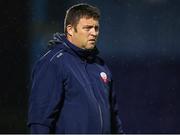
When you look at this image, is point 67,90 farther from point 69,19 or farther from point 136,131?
point 136,131

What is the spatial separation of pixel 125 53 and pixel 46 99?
6.04 ft

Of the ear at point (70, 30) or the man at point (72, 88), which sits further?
the ear at point (70, 30)

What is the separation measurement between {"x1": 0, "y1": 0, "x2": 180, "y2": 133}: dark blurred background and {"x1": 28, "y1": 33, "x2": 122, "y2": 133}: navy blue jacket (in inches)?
57.9

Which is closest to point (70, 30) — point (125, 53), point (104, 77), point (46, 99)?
point (104, 77)

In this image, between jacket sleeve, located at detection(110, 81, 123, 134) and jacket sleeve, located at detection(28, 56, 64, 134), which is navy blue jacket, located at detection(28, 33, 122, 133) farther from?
jacket sleeve, located at detection(110, 81, 123, 134)

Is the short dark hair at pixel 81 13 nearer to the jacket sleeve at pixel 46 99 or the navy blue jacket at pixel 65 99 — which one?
the navy blue jacket at pixel 65 99

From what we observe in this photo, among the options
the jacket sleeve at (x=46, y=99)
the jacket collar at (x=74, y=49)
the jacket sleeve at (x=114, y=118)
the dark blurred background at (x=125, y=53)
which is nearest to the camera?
the jacket sleeve at (x=46, y=99)

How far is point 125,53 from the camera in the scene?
5.31 m

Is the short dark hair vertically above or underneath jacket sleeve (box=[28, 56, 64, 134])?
above

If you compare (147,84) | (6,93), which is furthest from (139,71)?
(6,93)

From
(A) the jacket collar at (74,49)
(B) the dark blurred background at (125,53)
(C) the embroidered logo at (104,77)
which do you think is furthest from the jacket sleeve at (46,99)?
(B) the dark blurred background at (125,53)

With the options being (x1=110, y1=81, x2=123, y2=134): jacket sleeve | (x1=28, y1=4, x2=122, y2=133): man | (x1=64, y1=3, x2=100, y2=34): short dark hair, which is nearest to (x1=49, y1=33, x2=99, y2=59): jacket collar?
(x1=28, y1=4, x2=122, y2=133): man

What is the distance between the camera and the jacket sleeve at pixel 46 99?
11.7 ft

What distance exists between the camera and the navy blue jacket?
3.56 meters
